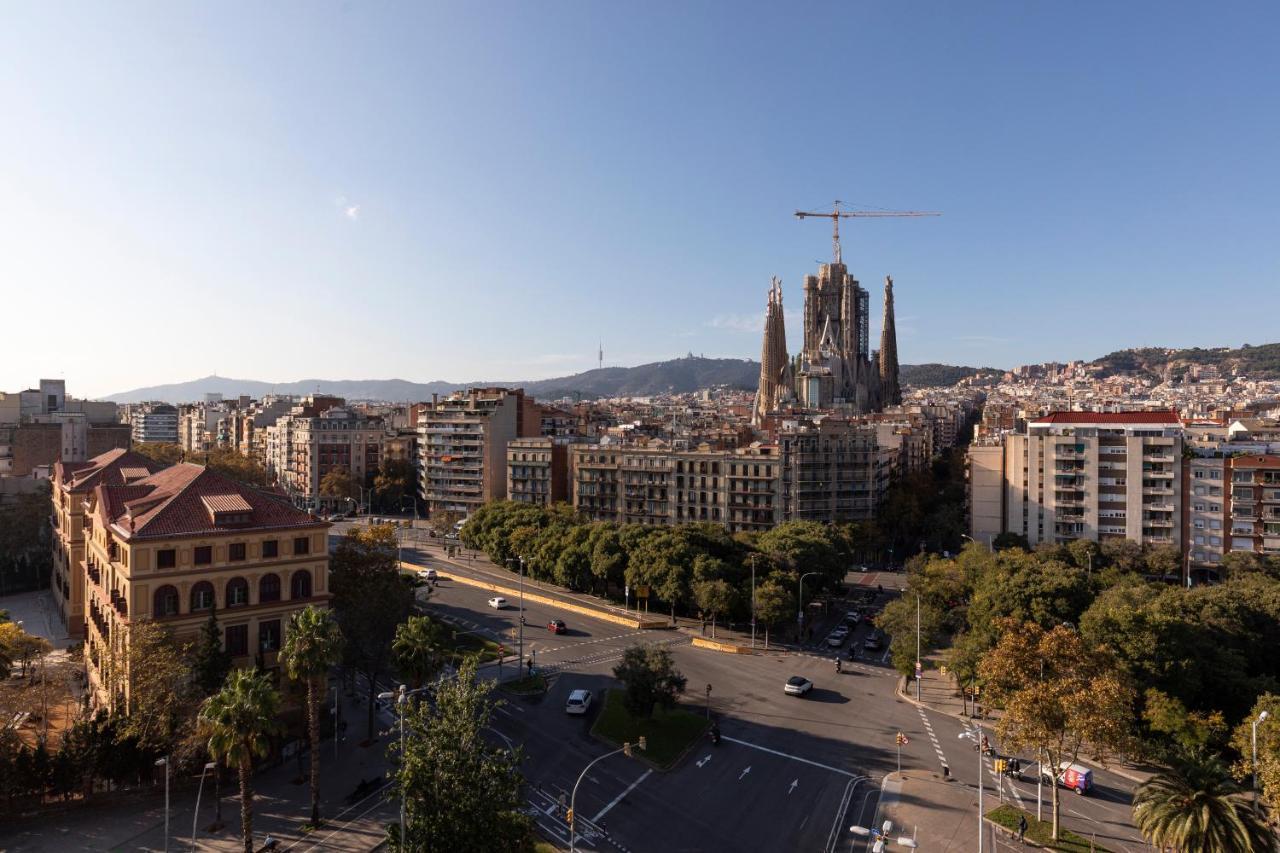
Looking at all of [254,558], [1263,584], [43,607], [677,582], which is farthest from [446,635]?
[1263,584]

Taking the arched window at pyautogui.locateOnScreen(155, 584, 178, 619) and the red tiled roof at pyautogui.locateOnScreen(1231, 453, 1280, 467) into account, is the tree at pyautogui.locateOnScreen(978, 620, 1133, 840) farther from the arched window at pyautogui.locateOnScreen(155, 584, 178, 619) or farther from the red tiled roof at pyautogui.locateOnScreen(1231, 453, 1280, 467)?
the red tiled roof at pyautogui.locateOnScreen(1231, 453, 1280, 467)

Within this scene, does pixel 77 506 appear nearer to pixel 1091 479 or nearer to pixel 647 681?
pixel 647 681

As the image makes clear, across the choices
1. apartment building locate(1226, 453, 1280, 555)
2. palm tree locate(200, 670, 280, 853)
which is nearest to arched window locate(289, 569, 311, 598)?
palm tree locate(200, 670, 280, 853)

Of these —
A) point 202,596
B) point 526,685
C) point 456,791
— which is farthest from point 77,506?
point 456,791

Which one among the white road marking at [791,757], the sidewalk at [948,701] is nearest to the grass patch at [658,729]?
the white road marking at [791,757]

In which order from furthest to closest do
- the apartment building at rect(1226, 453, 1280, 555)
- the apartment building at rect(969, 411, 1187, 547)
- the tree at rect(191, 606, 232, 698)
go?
the apartment building at rect(969, 411, 1187, 547) → the apartment building at rect(1226, 453, 1280, 555) → the tree at rect(191, 606, 232, 698)
